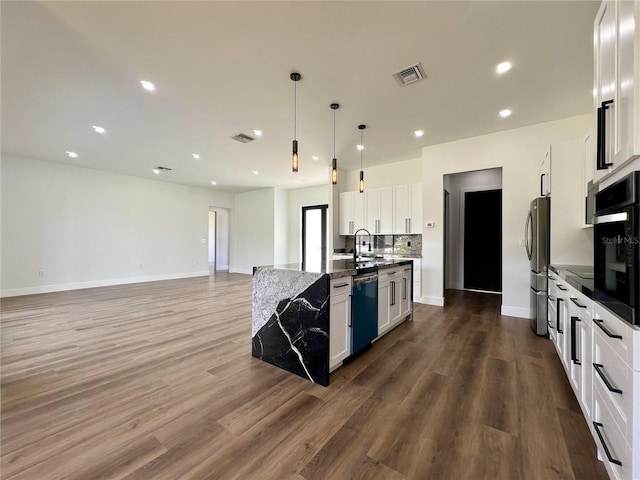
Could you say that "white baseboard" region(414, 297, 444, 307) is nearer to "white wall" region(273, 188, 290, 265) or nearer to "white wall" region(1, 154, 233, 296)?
"white wall" region(273, 188, 290, 265)

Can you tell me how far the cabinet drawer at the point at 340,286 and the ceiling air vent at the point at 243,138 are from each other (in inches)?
136

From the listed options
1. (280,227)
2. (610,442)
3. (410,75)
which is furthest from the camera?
(280,227)

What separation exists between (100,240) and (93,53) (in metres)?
5.95

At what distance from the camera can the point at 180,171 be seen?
709 centimetres

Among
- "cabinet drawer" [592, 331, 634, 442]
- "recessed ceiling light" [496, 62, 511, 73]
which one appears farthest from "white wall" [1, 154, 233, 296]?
"cabinet drawer" [592, 331, 634, 442]

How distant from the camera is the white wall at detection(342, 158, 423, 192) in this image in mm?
6043

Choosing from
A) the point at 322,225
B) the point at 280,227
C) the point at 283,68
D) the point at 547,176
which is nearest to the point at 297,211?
the point at 280,227

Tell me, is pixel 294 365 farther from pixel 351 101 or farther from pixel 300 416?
pixel 351 101

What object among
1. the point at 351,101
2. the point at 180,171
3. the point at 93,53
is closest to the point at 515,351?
the point at 351,101

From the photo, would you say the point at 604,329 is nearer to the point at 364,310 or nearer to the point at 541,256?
the point at 364,310

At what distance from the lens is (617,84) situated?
143 centimetres

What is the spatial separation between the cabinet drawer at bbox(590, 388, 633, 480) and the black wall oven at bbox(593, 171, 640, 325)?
0.52 meters

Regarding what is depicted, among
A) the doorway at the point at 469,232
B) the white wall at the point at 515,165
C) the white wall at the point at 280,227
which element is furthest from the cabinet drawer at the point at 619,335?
the white wall at the point at 280,227

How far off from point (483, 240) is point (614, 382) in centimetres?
556
